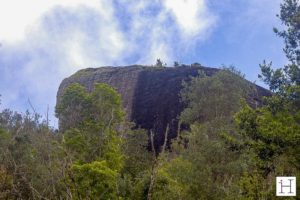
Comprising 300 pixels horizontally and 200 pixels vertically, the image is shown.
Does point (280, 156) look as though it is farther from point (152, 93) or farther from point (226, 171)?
point (152, 93)

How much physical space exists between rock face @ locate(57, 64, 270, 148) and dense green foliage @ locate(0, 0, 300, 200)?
10586 mm

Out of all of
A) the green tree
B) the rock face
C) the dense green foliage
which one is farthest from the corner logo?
the rock face

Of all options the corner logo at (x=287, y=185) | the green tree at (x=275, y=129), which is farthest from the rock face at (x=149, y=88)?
the corner logo at (x=287, y=185)

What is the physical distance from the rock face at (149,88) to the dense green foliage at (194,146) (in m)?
10.6

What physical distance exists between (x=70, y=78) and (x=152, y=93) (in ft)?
40.6

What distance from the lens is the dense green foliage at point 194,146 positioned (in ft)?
48.9

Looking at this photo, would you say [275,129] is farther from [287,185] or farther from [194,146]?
[194,146]

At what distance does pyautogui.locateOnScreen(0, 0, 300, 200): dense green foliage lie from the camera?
1491cm

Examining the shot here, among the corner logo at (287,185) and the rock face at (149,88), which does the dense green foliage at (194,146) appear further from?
the rock face at (149,88)

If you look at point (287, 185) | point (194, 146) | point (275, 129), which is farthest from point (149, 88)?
point (287, 185)

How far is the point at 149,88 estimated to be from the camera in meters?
55.2

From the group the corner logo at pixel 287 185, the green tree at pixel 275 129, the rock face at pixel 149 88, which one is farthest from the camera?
the rock face at pixel 149 88

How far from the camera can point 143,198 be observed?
21.3 m

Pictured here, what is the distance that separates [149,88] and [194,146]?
28610 mm
